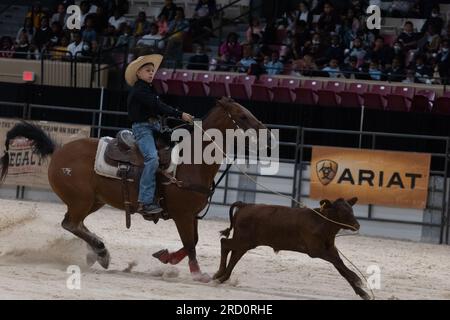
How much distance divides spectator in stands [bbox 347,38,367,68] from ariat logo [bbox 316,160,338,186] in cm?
357

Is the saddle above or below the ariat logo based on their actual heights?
above

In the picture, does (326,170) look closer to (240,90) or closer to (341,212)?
(240,90)

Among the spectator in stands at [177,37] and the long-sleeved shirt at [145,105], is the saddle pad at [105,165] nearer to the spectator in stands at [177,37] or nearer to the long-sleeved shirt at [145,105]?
the long-sleeved shirt at [145,105]

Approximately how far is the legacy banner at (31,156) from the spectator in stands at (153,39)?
3517mm

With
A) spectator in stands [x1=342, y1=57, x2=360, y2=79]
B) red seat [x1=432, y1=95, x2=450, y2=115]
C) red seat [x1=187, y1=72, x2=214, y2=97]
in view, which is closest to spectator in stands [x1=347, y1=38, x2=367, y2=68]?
spectator in stands [x1=342, y1=57, x2=360, y2=79]

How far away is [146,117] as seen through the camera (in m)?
10.7

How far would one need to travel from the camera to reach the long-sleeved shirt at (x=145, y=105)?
10.6 m

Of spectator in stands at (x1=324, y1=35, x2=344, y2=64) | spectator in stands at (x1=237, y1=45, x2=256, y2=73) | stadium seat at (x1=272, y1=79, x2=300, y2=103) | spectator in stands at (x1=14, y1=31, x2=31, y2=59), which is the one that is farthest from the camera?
spectator in stands at (x1=14, y1=31, x2=31, y2=59)

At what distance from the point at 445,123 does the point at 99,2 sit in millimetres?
10481

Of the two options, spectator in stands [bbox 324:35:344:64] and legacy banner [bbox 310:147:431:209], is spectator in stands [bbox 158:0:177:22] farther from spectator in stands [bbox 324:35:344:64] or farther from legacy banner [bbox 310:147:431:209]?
legacy banner [bbox 310:147:431:209]

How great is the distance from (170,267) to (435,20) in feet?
34.8

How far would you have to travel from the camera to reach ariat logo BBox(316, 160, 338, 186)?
1647 cm
